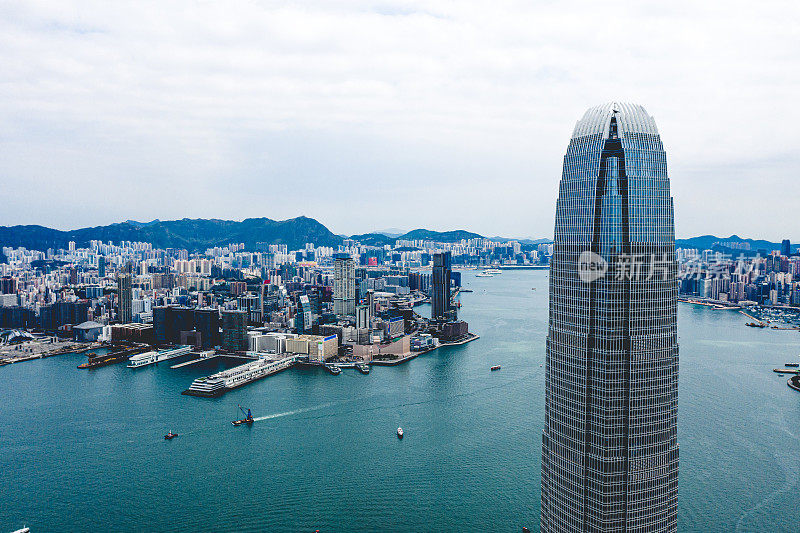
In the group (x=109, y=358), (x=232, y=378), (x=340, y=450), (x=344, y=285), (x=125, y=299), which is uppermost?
(x=344, y=285)

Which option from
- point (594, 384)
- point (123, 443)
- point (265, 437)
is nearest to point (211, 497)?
point (265, 437)

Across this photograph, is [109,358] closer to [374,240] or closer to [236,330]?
[236,330]

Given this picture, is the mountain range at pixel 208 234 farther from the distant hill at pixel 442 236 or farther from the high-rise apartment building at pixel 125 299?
the high-rise apartment building at pixel 125 299

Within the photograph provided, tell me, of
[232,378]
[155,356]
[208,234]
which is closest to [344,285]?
[155,356]

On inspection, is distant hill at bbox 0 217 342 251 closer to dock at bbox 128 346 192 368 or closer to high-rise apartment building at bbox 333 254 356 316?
high-rise apartment building at bbox 333 254 356 316

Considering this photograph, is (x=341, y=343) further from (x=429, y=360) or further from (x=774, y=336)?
(x=774, y=336)

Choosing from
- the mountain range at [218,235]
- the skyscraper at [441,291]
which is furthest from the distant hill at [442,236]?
the skyscraper at [441,291]
